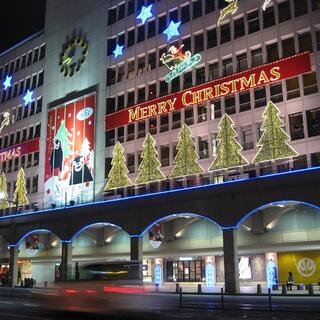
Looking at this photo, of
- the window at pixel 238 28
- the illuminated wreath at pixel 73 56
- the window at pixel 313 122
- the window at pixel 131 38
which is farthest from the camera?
the illuminated wreath at pixel 73 56

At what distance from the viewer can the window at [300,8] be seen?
41006 mm

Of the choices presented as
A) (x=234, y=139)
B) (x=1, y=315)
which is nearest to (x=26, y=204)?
(x=234, y=139)

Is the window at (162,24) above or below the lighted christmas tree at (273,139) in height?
above

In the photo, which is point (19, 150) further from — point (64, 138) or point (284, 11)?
point (284, 11)

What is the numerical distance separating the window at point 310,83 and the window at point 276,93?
6.87ft

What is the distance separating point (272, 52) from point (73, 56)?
27434 millimetres

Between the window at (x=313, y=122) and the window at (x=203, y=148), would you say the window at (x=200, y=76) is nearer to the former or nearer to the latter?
the window at (x=203, y=148)

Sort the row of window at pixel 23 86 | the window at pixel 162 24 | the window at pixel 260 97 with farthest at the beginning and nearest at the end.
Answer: the row of window at pixel 23 86
the window at pixel 162 24
the window at pixel 260 97

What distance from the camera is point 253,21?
44.2m

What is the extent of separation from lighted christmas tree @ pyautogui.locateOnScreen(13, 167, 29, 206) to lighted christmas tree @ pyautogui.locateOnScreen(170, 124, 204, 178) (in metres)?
23.7

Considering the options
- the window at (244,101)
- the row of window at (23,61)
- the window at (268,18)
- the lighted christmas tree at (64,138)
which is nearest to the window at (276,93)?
the window at (244,101)

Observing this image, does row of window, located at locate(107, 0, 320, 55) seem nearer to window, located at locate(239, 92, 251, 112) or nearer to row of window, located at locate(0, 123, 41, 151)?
window, located at locate(239, 92, 251, 112)

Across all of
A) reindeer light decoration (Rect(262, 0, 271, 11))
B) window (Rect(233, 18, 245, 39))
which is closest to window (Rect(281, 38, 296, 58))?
reindeer light decoration (Rect(262, 0, 271, 11))

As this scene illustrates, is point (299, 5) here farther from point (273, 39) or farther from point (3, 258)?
point (3, 258)
